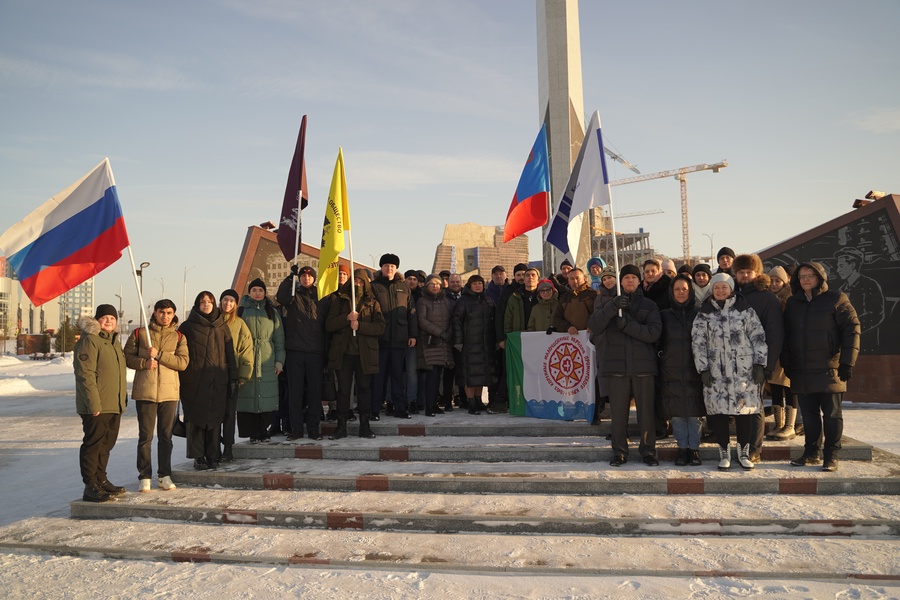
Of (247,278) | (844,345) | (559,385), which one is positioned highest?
(247,278)

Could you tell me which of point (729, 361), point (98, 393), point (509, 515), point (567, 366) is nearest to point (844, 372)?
point (729, 361)

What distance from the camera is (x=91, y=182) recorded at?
6.07m

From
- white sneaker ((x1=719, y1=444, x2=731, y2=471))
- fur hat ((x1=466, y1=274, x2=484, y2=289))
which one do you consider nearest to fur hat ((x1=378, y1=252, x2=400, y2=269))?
fur hat ((x1=466, y1=274, x2=484, y2=289))

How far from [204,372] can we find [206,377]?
0.05 metres

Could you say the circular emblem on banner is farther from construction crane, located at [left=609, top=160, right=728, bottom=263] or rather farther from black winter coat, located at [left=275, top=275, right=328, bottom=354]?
construction crane, located at [left=609, top=160, right=728, bottom=263]

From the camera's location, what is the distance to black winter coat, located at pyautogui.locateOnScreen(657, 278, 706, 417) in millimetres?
5812

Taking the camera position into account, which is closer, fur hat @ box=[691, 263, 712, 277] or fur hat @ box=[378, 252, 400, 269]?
fur hat @ box=[691, 263, 712, 277]

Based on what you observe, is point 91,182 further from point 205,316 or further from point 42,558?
point 42,558

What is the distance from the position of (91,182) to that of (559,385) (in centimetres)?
550

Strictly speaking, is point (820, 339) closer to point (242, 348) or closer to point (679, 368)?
point (679, 368)

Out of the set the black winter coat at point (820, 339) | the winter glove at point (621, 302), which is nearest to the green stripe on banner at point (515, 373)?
the winter glove at point (621, 302)

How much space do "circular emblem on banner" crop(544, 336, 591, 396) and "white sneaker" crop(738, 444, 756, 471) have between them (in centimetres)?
187

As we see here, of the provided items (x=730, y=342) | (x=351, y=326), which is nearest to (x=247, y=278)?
(x=351, y=326)

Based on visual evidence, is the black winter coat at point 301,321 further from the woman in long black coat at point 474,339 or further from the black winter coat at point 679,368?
the black winter coat at point 679,368
